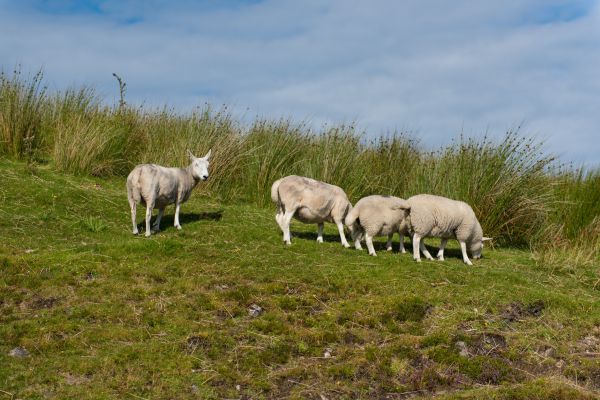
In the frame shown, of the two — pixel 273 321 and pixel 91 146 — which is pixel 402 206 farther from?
pixel 91 146

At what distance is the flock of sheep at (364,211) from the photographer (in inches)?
457

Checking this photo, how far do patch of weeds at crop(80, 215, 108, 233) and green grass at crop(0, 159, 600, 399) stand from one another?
0.05 meters

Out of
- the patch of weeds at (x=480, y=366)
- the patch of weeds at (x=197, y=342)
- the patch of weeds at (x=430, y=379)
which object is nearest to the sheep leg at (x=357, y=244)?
the patch of weeds at (x=480, y=366)

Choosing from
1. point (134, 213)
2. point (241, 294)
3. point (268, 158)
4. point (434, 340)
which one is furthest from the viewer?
point (268, 158)

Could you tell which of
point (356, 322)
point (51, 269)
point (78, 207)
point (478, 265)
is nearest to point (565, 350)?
point (356, 322)

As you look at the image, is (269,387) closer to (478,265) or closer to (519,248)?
(478,265)

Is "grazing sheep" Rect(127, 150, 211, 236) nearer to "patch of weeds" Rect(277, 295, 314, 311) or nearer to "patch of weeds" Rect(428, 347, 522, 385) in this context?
"patch of weeds" Rect(277, 295, 314, 311)

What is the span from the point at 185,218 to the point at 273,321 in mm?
6144

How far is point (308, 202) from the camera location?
39.1ft

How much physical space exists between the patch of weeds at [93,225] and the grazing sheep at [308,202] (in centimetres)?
310

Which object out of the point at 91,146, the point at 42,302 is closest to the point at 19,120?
the point at 91,146

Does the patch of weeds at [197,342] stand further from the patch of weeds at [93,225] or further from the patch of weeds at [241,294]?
the patch of weeds at [93,225]

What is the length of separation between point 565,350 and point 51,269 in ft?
21.7

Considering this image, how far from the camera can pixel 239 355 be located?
309 inches
